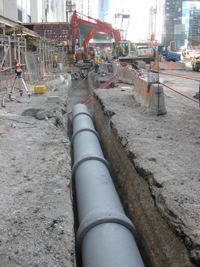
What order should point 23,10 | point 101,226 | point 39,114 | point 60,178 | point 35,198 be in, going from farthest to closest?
point 23,10
point 39,114
point 60,178
point 35,198
point 101,226

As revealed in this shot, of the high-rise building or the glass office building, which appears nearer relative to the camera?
the high-rise building

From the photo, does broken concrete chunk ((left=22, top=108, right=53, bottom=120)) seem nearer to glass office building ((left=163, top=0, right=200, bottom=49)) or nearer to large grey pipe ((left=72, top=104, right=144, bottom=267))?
large grey pipe ((left=72, top=104, right=144, bottom=267))

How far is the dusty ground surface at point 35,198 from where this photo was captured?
7.75ft

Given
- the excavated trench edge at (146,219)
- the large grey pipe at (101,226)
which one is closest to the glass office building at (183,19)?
the excavated trench edge at (146,219)

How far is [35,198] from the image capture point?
3168mm

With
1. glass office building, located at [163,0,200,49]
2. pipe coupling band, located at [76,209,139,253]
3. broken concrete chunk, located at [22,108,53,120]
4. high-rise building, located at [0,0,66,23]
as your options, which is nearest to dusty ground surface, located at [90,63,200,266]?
pipe coupling band, located at [76,209,139,253]

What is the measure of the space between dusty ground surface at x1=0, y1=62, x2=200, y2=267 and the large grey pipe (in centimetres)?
24

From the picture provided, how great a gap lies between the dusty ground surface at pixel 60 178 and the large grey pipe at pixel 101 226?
24 cm

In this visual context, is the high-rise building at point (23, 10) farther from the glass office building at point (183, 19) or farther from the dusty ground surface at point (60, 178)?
the glass office building at point (183, 19)

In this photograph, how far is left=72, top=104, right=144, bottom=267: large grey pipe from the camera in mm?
2543

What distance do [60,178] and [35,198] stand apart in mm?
614

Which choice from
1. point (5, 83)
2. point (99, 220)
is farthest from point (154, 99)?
point (5, 83)

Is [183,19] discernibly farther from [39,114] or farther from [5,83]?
[39,114]

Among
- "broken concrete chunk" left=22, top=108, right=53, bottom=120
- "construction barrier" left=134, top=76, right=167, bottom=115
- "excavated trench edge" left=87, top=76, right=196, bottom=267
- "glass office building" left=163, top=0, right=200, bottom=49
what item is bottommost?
"excavated trench edge" left=87, top=76, right=196, bottom=267
